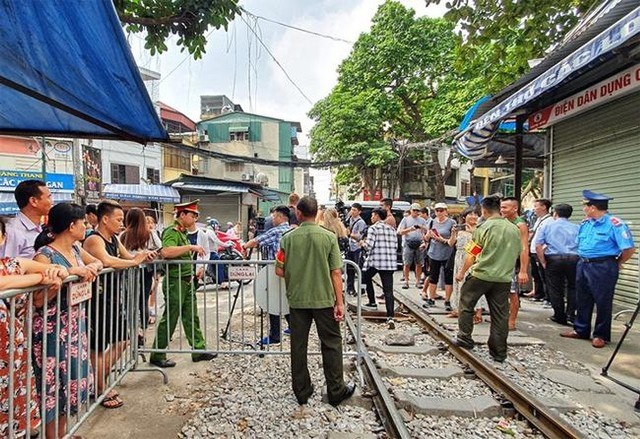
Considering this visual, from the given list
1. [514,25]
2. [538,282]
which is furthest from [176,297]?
[538,282]

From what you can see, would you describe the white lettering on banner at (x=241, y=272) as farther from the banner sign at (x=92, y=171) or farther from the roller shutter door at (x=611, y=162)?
the banner sign at (x=92, y=171)

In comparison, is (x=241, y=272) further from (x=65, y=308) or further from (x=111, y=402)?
(x=65, y=308)

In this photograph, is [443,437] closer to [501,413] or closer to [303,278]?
[501,413]

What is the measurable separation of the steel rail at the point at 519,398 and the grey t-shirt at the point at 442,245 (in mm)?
1880

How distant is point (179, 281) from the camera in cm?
422

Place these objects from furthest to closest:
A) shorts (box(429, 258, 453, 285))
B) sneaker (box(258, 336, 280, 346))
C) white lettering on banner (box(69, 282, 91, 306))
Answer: shorts (box(429, 258, 453, 285))
sneaker (box(258, 336, 280, 346))
white lettering on banner (box(69, 282, 91, 306))

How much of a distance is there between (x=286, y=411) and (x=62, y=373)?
1.66 meters

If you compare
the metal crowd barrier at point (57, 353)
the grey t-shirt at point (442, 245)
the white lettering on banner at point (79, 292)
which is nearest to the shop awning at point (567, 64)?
the grey t-shirt at point (442, 245)

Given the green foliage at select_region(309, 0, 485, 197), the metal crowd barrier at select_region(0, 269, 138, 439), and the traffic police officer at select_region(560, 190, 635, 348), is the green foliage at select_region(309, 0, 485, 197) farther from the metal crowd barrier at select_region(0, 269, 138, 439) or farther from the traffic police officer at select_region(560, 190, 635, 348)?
the metal crowd barrier at select_region(0, 269, 138, 439)

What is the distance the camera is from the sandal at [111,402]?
3.36 meters

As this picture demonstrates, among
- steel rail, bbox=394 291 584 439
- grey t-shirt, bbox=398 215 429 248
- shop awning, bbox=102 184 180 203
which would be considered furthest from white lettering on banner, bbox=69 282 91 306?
shop awning, bbox=102 184 180 203

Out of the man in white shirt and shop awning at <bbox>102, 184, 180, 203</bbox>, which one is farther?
shop awning at <bbox>102, 184, 180, 203</bbox>

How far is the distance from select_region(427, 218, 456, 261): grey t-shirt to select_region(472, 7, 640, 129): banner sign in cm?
189

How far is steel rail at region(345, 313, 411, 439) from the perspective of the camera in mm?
2930
